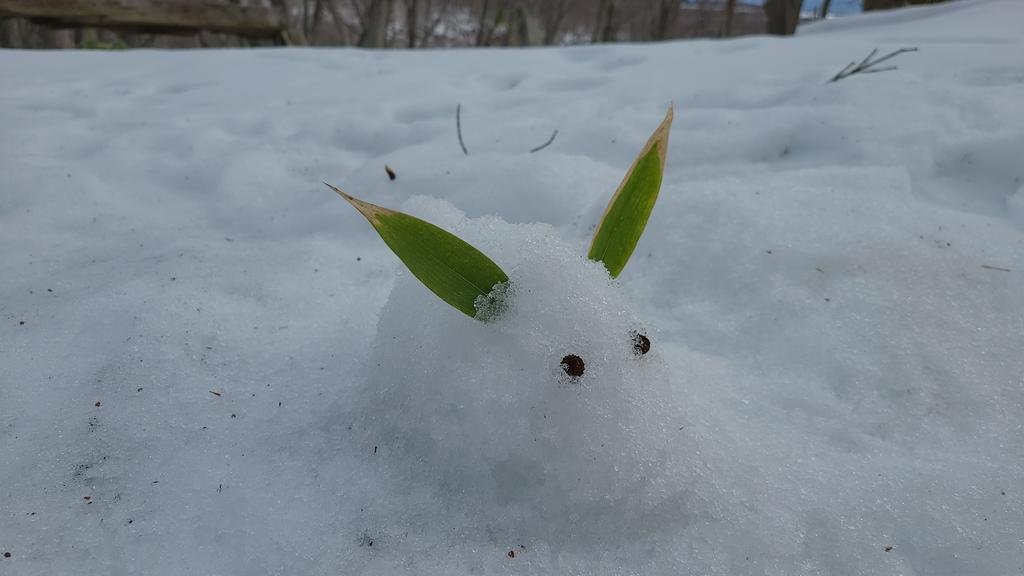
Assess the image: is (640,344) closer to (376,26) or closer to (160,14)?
(160,14)

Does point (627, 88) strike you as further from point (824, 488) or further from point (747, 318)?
point (824, 488)

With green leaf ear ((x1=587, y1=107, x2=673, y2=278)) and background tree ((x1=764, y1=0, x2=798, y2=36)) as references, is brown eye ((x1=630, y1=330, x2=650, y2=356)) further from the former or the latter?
background tree ((x1=764, y1=0, x2=798, y2=36))

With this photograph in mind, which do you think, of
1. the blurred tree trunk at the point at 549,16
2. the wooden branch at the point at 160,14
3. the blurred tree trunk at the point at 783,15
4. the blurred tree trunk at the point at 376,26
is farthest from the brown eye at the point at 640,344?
the blurred tree trunk at the point at 549,16

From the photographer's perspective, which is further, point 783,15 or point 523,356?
point 783,15

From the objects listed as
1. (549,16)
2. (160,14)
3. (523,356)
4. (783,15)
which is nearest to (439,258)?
(523,356)

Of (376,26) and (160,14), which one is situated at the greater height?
(376,26)

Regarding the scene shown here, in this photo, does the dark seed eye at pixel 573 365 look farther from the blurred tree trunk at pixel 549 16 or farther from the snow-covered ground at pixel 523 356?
the blurred tree trunk at pixel 549 16

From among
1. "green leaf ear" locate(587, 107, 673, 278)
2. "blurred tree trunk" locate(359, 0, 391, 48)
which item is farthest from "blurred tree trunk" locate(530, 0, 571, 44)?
"green leaf ear" locate(587, 107, 673, 278)
